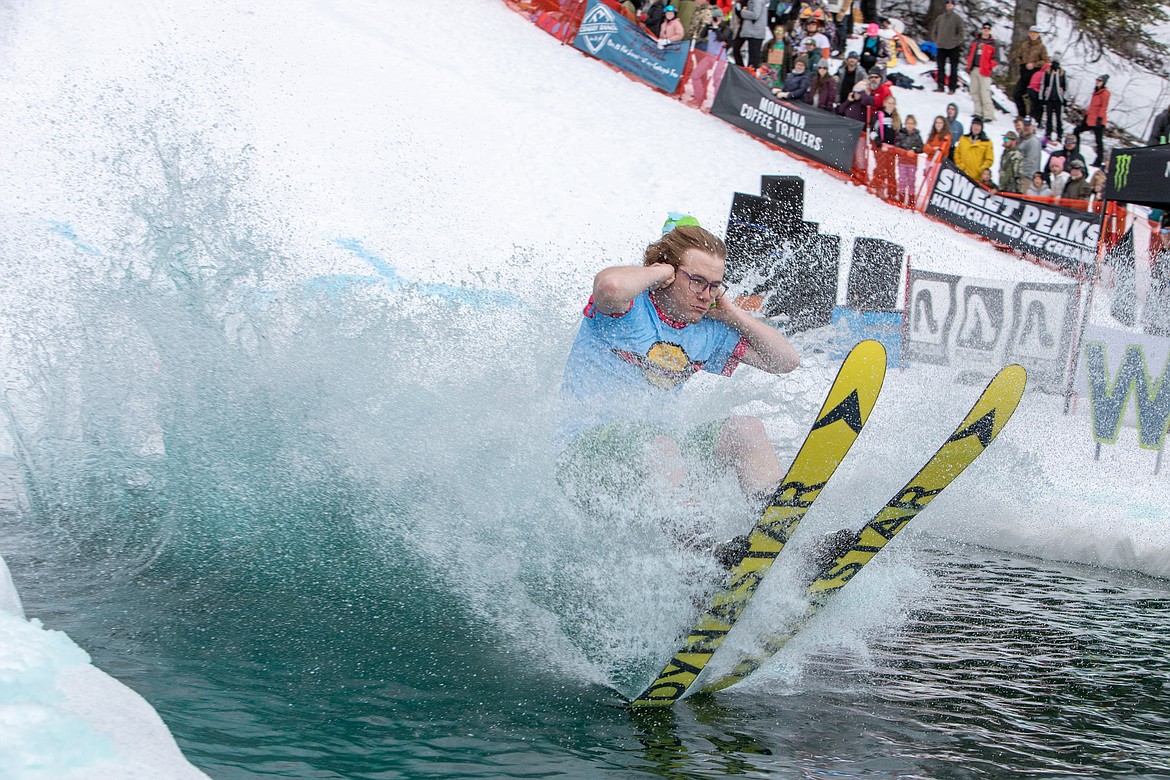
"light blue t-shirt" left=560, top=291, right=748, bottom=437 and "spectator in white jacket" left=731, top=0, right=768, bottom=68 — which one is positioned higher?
"spectator in white jacket" left=731, top=0, right=768, bottom=68

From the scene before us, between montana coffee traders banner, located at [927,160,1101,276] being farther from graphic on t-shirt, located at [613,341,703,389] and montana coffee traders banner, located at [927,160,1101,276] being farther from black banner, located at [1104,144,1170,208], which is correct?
graphic on t-shirt, located at [613,341,703,389]

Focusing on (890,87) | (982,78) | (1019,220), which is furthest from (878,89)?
(982,78)

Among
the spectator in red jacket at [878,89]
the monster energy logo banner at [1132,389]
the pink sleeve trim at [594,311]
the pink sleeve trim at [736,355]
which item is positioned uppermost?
the spectator in red jacket at [878,89]

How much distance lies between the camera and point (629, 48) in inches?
712

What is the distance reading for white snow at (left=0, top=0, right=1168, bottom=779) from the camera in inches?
507

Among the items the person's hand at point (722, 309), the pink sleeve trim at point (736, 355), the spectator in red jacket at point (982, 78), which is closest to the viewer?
the person's hand at point (722, 309)

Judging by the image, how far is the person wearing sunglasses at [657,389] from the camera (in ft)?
13.0

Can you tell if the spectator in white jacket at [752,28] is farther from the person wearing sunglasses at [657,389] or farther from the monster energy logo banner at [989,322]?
the person wearing sunglasses at [657,389]

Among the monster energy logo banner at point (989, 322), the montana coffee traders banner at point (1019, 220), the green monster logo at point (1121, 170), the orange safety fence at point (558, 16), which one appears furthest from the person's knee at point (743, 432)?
the orange safety fence at point (558, 16)

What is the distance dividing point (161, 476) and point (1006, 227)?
12887mm

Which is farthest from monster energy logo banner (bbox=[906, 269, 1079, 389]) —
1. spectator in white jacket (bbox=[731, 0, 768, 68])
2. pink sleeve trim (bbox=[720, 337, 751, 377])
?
spectator in white jacket (bbox=[731, 0, 768, 68])

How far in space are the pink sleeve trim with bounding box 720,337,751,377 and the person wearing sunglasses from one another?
49 millimetres

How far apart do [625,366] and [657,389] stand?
6.3 inches

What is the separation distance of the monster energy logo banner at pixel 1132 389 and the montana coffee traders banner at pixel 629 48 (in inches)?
410
